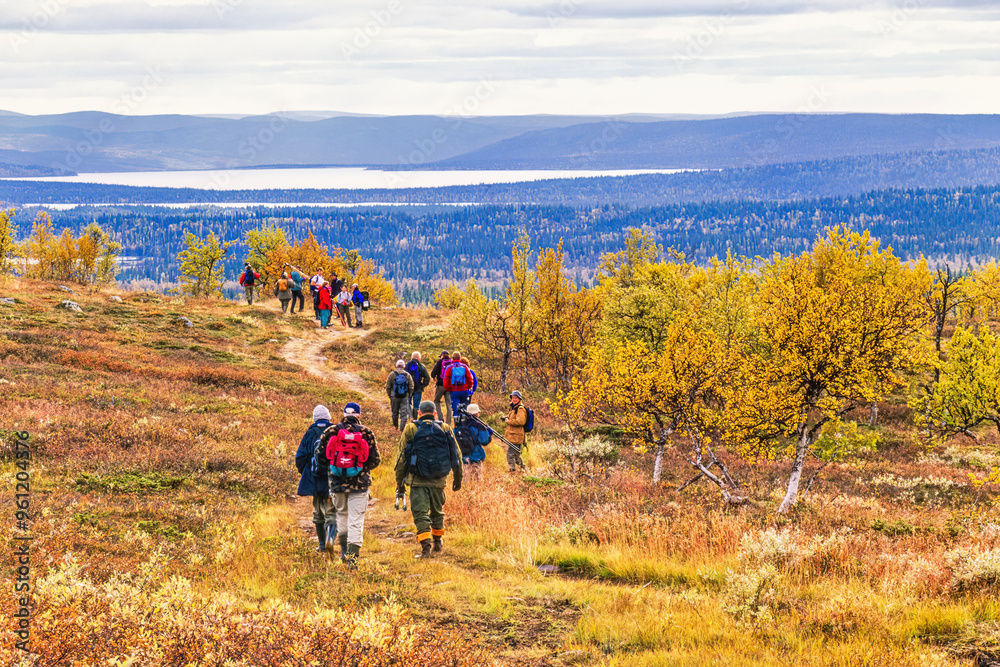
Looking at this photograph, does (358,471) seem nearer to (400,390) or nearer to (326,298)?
(400,390)

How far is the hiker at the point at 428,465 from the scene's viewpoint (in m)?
12.5

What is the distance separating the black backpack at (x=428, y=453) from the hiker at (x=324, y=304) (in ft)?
105

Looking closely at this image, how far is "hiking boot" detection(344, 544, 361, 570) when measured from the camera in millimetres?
11172

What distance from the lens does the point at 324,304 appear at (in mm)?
43344

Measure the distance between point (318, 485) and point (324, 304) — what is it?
105 feet

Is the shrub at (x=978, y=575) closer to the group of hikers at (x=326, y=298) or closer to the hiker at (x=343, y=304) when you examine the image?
the group of hikers at (x=326, y=298)

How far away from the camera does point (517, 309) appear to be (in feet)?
123

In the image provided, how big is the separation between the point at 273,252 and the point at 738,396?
59.6 m

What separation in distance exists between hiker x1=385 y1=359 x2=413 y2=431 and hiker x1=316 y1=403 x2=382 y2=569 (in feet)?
34.4

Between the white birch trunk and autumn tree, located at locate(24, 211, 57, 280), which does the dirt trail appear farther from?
autumn tree, located at locate(24, 211, 57, 280)

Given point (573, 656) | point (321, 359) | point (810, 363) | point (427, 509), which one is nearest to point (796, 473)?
point (810, 363)

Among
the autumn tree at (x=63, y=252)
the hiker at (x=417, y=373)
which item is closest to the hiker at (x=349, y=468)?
the hiker at (x=417, y=373)

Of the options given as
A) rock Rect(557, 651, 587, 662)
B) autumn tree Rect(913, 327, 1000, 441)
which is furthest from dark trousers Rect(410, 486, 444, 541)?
autumn tree Rect(913, 327, 1000, 441)

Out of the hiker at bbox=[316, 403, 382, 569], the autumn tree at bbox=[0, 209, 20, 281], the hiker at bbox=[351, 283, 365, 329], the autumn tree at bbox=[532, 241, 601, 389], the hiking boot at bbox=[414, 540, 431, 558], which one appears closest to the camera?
the hiker at bbox=[316, 403, 382, 569]
